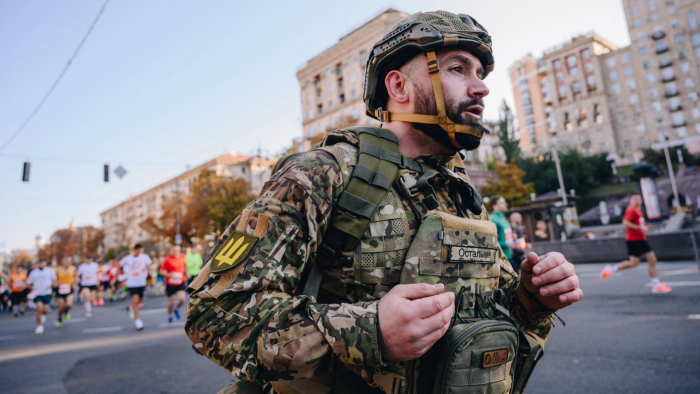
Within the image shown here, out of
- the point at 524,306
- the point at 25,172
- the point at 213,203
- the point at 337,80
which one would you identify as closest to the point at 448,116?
the point at 524,306

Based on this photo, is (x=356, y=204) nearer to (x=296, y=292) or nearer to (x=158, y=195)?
(x=296, y=292)

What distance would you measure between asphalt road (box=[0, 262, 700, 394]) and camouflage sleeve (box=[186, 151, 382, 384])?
343 centimetres

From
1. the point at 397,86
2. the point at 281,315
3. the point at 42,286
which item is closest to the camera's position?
the point at 281,315

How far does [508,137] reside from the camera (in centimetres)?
5884

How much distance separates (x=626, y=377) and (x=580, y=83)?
87.3m

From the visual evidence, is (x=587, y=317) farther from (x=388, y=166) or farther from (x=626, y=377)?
(x=388, y=166)

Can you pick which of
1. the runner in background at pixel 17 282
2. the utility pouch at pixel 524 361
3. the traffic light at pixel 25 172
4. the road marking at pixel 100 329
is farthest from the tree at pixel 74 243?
the utility pouch at pixel 524 361

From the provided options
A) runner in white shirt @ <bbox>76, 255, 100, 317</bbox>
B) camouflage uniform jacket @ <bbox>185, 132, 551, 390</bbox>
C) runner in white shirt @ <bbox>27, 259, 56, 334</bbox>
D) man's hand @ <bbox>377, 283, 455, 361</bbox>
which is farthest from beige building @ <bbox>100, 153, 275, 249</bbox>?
man's hand @ <bbox>377, 283, 455, 361</bbox>

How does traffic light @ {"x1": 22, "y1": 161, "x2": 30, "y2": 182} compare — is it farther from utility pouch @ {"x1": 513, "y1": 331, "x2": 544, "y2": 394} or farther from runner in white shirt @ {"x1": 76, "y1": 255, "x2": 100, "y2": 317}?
utility pouch @ {"x1": 513, "y1": 331, "x2": 544, "y2": 394}

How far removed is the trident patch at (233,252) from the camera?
3.64ft

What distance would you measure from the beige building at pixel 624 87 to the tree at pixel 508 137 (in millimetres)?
4371

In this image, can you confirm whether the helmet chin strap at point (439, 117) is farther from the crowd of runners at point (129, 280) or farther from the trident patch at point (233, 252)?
the crowd of runners at point (129, 280)

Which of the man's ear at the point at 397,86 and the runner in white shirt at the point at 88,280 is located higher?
the man's ear at the point at 397,86

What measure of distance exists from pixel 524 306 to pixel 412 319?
0.89 meters
